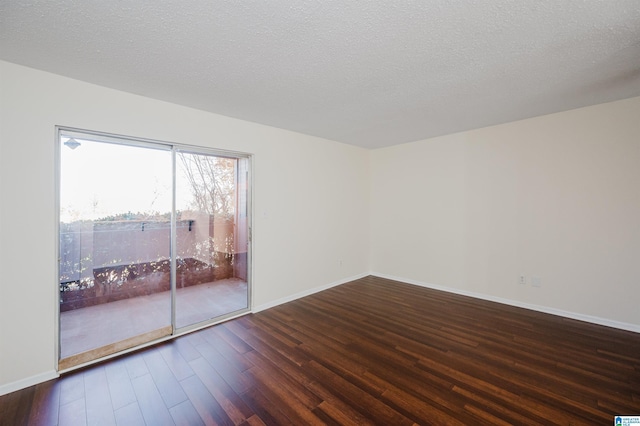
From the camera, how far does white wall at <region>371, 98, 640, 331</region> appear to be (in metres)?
3.02

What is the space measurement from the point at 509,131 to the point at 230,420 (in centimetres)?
464

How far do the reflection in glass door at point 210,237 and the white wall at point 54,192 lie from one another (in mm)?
226

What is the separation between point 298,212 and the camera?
4.22 m

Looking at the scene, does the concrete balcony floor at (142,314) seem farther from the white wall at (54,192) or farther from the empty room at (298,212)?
the white wall at (54,192)

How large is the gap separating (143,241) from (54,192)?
0.87 meters

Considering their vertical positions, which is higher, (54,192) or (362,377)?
(54,192)

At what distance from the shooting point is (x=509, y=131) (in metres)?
3.73

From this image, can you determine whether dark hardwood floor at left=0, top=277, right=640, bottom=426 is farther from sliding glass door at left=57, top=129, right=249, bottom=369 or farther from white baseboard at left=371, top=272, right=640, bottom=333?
sliding glass door at left=57, top=129, right=249, bottom=369

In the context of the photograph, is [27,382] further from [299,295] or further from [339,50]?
[339,50]

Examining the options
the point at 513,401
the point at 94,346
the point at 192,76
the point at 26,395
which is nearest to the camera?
the point at 513,401

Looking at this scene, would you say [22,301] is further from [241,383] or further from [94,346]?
[241,383]

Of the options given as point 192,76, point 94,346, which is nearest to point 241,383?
point 94,346

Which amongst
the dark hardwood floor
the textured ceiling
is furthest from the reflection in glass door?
the textured ceiling

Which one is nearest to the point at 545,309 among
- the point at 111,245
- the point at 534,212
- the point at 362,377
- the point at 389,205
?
the point at 534,212
